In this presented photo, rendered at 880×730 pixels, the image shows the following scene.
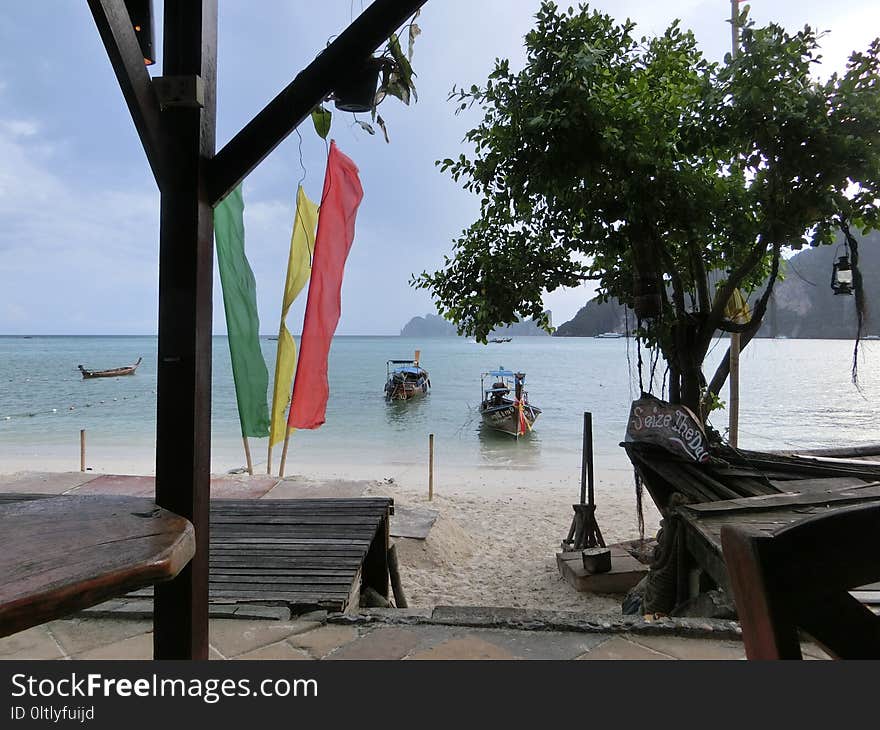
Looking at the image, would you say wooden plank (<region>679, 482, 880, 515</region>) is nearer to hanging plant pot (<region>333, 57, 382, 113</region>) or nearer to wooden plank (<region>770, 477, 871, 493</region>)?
wooden plank (<region>770, 477, 871, 493</region>)

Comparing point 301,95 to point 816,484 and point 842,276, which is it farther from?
point 842,276

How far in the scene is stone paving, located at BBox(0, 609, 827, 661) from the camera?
234 cm

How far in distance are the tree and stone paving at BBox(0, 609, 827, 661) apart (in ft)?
10.9

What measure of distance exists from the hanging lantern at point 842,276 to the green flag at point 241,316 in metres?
6.52

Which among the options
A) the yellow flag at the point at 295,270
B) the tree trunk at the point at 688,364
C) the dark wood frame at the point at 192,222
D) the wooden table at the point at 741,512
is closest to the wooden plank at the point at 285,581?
the dark wood frame at the point at 192,222

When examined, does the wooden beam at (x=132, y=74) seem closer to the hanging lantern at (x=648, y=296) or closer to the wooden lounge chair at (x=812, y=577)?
the wooden lounge chair at (x=812, y=577)

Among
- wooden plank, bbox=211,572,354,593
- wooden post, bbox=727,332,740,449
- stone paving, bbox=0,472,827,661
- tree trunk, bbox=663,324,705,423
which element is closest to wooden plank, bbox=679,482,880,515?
tree trunk, bbox=663,324,705,423

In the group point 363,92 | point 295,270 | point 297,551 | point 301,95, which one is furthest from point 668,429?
point 295,270

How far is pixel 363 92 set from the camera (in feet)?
7.11

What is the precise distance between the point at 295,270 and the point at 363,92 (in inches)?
212

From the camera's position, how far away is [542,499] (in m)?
11.2
